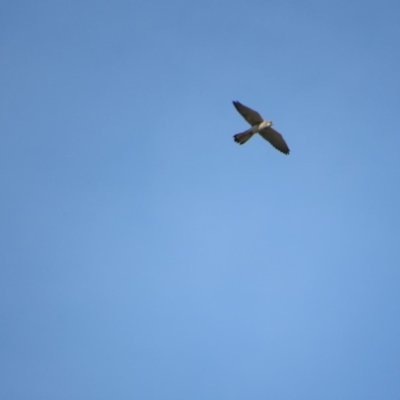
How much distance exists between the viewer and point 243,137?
19.6 m

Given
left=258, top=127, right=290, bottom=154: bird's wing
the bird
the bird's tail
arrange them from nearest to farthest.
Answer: the bird's tail < the bird < left=258, top=127, right=290, bottom=154: bird's wing

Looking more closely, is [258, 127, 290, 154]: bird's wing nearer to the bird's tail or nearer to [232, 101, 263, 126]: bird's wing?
[232, 101, 263, 126]: bird's wing

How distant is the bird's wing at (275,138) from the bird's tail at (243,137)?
71 cm

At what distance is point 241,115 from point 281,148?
79.0 inches

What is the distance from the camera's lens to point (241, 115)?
19.8 metres

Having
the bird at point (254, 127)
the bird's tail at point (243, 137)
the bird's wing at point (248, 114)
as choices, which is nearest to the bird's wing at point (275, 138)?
the bird at point (254, 127)

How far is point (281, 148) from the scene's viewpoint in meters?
21.2

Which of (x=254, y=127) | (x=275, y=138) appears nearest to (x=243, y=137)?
(x=254, y=127)

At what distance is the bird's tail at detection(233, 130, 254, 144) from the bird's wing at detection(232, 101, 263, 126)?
13.3 inches

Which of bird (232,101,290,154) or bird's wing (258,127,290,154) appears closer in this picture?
bird (232,101,290,154)

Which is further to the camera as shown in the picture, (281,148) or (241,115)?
(281,148)

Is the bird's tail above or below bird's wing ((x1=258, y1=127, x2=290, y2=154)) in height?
below

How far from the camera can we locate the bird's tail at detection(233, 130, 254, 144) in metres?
19.4

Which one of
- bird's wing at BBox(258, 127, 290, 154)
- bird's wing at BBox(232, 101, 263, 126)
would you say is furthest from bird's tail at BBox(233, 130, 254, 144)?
bird's wing at BBox(258, 127, 290, 154)
